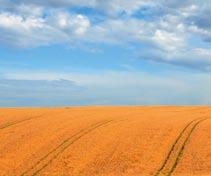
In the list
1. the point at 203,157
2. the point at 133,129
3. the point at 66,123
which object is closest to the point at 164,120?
the point at 133,129

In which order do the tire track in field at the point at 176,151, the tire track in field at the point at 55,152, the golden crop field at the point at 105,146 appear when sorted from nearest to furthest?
the tire track in field at the point at 176,151 → the tire track in field at the point at 55,152 → the golden crop field at the point at 105,146

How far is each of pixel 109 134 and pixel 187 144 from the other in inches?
213

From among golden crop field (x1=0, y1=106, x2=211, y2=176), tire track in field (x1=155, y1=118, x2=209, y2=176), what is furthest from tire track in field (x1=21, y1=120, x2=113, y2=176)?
tire track in field (x1=155, y1=118, x2=209, y2=176)

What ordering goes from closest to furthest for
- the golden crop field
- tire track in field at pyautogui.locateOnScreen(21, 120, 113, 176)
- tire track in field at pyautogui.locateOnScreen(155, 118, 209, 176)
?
1. tire track in field at pyautogui.locateOnScreen(155, 118, 209, 176)
2. tire track in field at pyautogui.locateOnScreen(21, 120, 113, 176)
3. the golden crop field

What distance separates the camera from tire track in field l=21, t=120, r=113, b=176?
27.3 metres

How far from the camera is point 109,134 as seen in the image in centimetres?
3422

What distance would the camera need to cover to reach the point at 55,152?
100.0ft

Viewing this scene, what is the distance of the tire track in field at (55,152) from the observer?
2734 centimetres

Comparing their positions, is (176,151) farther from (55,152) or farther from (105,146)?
(55,152)

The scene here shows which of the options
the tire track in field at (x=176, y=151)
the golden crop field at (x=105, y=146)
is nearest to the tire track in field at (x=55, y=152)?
the golden crop field at (x=105, y=146)

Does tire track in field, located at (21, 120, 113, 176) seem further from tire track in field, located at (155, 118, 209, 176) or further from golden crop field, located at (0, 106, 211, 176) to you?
tire track in field, located at (155, 118, 209, 176)

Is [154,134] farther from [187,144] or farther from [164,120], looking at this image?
[164,120]

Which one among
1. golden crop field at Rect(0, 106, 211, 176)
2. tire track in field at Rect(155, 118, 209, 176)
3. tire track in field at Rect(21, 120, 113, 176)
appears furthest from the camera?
golden crop field at Rect(0, 106, 211, 176)

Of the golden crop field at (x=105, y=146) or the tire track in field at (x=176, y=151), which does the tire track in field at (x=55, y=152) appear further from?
the tire track in field at (x=176, y=151)
